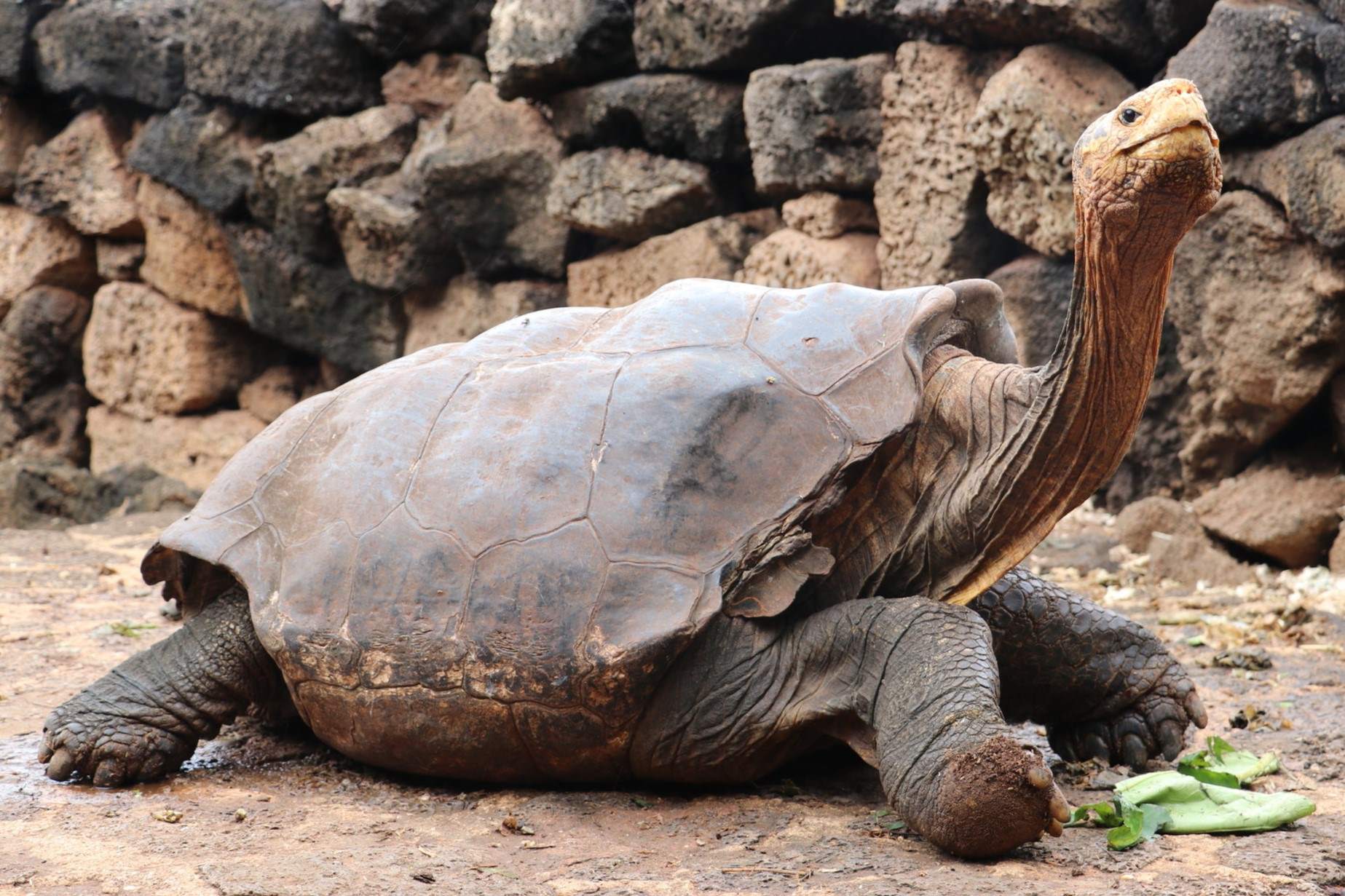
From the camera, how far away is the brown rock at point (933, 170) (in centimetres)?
550

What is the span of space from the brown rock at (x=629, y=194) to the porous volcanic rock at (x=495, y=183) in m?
0.28

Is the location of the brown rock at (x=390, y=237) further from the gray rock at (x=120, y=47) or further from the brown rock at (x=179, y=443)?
the gray rock at (x=120, y=47)

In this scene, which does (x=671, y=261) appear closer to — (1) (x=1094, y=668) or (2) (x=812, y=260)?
(2) (x=812, y=260)

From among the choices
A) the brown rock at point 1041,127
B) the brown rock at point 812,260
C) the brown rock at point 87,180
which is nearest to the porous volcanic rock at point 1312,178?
the brown rock at point 1041,127

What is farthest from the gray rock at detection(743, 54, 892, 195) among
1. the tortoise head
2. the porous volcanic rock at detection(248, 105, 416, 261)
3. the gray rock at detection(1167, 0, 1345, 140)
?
the tortoise head

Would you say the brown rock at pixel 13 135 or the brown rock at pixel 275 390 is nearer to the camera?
the brown rock at pixel 275 390

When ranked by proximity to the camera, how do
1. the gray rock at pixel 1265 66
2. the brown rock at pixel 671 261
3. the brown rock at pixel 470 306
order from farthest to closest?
the brown rock at pixel 470 306, the brown rock at pixel 671 261, the gray rock at pixel 1265 66

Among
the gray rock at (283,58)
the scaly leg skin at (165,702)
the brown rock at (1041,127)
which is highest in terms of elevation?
the gray rock at (283,58)

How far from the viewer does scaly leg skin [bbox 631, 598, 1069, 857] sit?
2.29m

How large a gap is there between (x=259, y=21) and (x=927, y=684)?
21.3ft

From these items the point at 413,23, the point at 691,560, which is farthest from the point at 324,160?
the point at 691,560

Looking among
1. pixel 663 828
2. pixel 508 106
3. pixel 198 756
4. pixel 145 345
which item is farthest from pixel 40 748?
pixel 145 345

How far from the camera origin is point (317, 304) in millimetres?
7891

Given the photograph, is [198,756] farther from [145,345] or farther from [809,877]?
[145,345]
